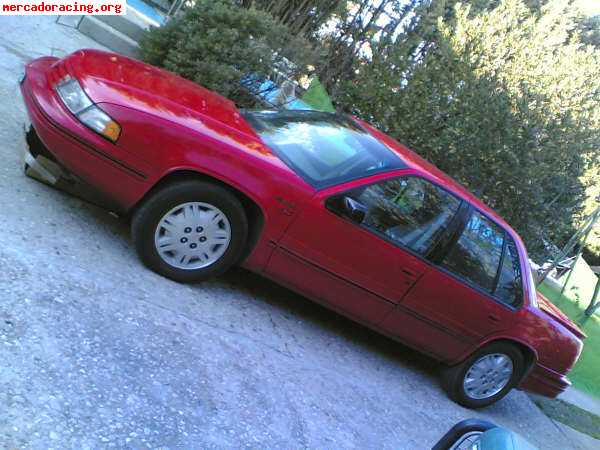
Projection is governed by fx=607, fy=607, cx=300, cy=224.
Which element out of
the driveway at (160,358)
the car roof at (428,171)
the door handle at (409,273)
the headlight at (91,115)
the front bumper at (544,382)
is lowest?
the driveway at (160,358)

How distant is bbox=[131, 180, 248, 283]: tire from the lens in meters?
3.88

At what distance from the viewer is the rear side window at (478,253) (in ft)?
15.3

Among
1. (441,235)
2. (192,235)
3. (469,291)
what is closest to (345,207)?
(441,235)

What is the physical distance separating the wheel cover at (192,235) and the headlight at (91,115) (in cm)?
61

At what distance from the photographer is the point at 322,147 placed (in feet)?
14.9

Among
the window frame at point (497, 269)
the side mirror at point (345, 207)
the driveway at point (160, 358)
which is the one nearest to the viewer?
the driveway at point (160, 358)

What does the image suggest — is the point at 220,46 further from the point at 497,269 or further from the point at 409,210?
the point at 497,269

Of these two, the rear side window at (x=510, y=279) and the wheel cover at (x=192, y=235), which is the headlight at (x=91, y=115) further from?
the rear side window at (x=510, y=279)

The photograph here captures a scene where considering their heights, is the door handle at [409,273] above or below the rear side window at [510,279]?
below

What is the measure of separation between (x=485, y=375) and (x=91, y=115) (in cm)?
373

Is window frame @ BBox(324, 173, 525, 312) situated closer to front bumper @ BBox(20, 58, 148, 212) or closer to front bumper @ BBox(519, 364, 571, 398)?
front bumper @ BBox(519, 364, 571, 398)

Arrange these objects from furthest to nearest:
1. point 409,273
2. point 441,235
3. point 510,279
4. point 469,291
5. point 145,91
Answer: point 510,279 → point 469,291 → point 441,235 → point 409,273 → point 145,91

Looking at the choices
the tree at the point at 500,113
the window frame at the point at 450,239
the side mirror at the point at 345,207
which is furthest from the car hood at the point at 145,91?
the tree at the point at 500,113

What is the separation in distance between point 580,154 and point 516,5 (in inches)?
97.1
